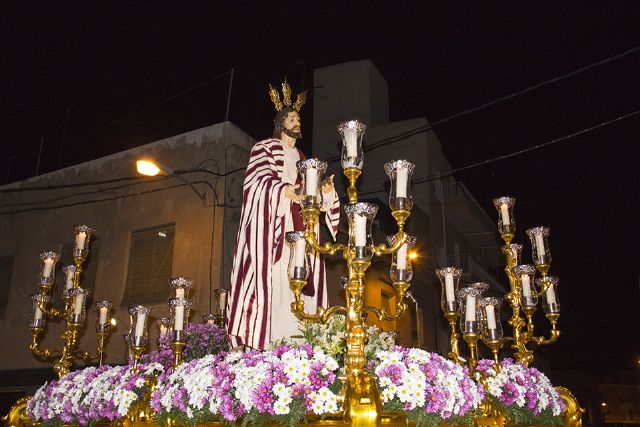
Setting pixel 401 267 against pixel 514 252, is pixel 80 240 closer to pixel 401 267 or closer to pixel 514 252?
pixel 401 267

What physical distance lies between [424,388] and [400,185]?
1.45 metres

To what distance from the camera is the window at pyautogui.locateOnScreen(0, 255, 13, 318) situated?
49.0ft

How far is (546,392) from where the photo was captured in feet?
18.3

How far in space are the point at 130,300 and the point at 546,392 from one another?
9.48 meters

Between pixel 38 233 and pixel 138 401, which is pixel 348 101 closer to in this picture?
pixel 38 233

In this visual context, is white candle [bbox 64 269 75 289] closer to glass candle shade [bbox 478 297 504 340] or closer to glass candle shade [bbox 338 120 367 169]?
glass candle shade [bbox 338 120 367 169]

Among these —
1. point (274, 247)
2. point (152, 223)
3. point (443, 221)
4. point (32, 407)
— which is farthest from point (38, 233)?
point (443, 221)

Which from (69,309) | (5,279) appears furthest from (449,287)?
(5,279)

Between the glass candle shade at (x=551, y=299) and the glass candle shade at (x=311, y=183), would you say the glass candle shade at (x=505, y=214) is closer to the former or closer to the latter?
the glass candle shade at (x=551, y=299)

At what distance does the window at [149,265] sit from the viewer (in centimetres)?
1249

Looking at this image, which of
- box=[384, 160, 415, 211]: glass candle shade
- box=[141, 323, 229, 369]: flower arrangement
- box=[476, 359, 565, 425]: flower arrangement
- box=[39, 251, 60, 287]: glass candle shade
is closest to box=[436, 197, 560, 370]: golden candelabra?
box=[476, 359, 565, 425]: flower arrangement

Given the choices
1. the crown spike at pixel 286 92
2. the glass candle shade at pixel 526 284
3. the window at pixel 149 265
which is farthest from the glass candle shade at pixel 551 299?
the window at pixel 149 265

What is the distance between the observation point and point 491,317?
5.30 metres

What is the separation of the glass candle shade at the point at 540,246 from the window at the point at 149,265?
8.05 m
